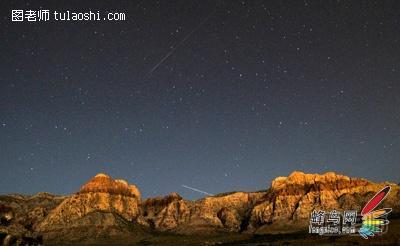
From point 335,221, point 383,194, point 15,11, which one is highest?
point 15,11

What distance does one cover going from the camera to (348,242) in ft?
614

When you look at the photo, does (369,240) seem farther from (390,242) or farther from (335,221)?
(335,221)

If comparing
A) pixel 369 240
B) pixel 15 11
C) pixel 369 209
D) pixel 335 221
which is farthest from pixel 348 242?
pixel 15 11

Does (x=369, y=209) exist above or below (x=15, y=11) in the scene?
below

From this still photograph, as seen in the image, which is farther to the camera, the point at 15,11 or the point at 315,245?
the point at 315,245

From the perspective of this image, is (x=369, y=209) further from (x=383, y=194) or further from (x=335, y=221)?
(x=335, y=221)

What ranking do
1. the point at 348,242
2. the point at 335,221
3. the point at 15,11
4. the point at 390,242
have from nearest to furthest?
the point at 15,11 → the point at 335,221 → the point at 390,242 → the point at 348,242

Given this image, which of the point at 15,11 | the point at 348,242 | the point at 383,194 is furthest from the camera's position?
the point at 348,242

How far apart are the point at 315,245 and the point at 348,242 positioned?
15041 millimetres

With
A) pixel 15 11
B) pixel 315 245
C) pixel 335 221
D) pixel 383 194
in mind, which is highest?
pixel 15 11

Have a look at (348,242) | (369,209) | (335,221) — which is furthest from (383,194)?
(348,242)

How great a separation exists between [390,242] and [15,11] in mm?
138702

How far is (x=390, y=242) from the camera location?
561 feet

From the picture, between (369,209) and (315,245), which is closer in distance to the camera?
(369,209)
